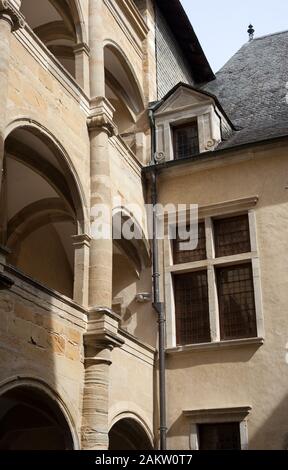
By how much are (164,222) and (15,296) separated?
525 centimetres

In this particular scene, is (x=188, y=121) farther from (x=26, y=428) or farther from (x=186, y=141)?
(x=26, y=428)

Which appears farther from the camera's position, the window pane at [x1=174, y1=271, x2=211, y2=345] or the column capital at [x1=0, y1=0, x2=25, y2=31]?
the window pane at [x1=174, y1=271, x2=211, y2=345]

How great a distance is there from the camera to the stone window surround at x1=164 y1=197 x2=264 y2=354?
1157 cm

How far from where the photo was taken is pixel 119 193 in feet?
38.7

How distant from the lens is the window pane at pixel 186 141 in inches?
541

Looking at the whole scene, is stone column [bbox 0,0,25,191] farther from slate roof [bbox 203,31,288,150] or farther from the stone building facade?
slate roof [bbox 203,31,288,150]

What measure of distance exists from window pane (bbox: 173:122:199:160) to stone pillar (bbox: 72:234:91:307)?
13.7 ft

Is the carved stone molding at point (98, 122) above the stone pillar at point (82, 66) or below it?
below

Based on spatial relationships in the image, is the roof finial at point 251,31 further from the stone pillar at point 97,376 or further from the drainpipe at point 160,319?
the stone pillar at point 97,376

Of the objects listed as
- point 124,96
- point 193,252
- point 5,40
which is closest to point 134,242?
point 193,252

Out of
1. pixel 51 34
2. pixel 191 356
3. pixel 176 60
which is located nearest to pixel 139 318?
pixel 191 356

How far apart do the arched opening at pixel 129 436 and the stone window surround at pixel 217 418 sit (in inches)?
28.4

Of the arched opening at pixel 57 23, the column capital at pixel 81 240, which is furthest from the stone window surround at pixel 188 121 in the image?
the column capital at pixel 81 240

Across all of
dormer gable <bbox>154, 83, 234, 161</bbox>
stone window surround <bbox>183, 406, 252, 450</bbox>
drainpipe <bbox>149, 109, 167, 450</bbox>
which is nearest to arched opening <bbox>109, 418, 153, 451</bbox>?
drainpipe <bbox>149, 109, 167, 450</bbox>
